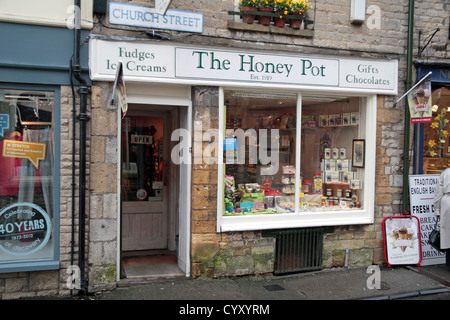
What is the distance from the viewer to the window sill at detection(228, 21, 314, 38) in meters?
6.36

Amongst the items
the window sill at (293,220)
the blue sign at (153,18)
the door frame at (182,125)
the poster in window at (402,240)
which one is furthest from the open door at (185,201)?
the poster in window at (402,240)

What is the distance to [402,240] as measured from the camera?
7.16 m

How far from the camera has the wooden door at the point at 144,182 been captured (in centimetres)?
753

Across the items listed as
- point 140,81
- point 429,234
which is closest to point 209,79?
point 140,81

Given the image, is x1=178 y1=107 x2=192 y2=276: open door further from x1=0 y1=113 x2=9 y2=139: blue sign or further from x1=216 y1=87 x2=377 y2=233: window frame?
x1=0 y1=113 x2=9 y2=139: blue sign

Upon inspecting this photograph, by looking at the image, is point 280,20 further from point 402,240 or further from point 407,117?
point 402,240

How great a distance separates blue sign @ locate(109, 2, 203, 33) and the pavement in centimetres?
376

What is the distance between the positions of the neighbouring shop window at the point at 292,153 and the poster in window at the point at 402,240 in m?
0.61

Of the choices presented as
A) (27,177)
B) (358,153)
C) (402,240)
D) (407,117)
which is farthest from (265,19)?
(402,240)

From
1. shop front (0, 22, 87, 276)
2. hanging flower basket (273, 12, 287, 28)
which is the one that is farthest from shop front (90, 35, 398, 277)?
shop front (0, 22, 87, 276)

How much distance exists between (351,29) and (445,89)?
7.83ft

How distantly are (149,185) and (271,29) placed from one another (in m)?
3.51

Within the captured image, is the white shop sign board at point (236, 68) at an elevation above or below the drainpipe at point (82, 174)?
above

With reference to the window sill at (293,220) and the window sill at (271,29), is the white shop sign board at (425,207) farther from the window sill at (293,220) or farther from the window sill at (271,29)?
the window sill at (271,29)
